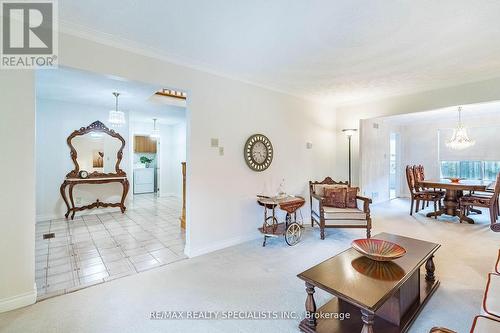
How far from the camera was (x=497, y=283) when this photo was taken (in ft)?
4.98

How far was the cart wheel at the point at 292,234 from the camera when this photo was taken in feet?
11.1

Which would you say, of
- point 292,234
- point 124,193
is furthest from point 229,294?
point 124,193

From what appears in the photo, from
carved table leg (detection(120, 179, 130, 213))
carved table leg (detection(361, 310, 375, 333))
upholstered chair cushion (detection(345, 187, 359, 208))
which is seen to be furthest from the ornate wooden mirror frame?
carved table leg (detection(361, 310, 375, 333))

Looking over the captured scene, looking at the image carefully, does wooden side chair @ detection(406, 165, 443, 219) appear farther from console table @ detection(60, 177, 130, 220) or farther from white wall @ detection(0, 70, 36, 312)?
console table @ detection(60, 177, 130, 220)

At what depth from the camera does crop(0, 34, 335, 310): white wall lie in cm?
199

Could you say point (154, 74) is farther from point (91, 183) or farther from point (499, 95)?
A: point (499, 95)

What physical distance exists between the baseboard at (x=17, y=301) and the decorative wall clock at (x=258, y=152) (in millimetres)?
2711

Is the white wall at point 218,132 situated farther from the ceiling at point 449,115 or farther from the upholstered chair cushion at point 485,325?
the ceiling at point 449,115

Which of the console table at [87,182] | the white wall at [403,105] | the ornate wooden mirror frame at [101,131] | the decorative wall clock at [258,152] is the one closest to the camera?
the white wall at [403,105]

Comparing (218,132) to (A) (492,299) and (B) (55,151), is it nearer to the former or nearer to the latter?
(A) (492,299)

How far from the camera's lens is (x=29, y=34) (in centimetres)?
210

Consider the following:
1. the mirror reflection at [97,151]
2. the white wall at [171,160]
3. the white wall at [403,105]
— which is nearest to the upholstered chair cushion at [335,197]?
the white wall at [403,105]

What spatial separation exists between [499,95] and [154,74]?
4.75 m

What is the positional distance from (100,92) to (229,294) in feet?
13.2
